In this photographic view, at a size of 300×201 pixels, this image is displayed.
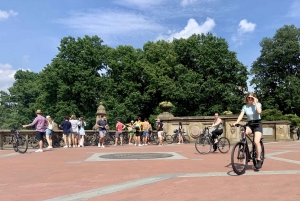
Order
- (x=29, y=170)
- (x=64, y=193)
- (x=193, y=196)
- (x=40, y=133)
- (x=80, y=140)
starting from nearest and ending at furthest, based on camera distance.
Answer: (x=193, y=196) < (x=64, y=193) < (x=29, y=170) < (x=40, y=133) < (x=80, y=140)

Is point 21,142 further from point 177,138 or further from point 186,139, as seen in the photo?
point 186,139

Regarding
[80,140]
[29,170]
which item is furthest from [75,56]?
[29,170]

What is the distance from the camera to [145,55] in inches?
1809

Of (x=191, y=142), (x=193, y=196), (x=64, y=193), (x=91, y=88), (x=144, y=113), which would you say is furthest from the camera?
(x=144, y=113)

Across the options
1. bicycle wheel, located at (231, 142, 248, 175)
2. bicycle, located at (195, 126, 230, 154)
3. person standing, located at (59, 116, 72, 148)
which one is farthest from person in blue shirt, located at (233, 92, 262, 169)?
person standing, located at (59, 116, 72, 148)

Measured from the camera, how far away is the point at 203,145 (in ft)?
40.1

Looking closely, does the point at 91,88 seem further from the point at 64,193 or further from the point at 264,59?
the point at 64,193

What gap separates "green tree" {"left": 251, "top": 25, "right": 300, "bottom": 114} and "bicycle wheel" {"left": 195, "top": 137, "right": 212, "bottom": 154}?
37.2 meters

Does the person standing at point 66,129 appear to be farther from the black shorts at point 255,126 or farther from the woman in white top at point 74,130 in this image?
the black shorts at point 255,126

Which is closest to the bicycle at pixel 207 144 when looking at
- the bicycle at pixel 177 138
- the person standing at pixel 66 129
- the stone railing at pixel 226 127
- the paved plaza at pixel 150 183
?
the paved plaza at pixel 150 183

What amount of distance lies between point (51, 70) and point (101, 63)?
6613 millimetres

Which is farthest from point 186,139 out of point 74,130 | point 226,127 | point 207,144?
point 207,144

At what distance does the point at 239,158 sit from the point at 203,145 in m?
4.83

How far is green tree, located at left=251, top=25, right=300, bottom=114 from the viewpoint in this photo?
46656mm
